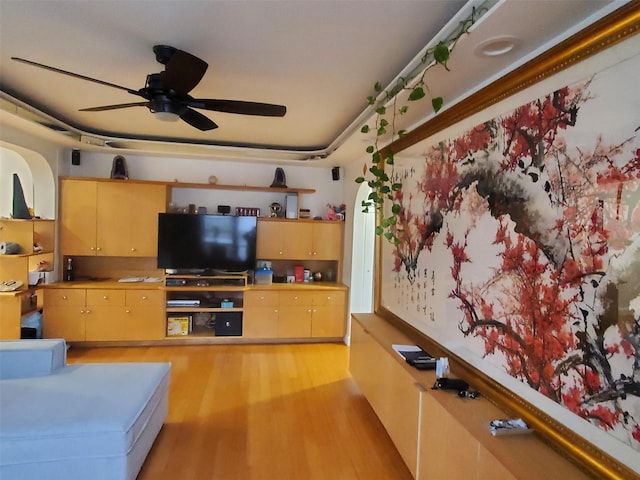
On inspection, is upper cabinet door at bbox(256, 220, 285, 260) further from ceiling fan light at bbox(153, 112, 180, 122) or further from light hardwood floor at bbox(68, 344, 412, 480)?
ceiling fan light at bbox(153, 112, 180, 122)

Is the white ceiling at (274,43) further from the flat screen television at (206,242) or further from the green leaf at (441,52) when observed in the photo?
the flat screen television at (206,242)

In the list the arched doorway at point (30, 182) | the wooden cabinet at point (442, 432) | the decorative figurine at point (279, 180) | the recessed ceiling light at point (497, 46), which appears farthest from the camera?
the decorative figurine at point (279, 180)

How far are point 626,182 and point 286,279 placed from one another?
4.30 metres

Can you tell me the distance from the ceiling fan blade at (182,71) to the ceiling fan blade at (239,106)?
0.12 m

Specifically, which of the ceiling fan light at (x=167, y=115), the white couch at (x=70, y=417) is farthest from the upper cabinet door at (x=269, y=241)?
the ceiling fan light at (x=167, y=115)

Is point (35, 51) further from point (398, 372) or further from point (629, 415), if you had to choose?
point (629, 415)

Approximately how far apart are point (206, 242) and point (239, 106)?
2.63 metres

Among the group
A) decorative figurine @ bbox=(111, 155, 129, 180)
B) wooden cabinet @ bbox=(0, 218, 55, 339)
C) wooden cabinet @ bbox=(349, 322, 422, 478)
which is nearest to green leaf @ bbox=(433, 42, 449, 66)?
wooden cabinet @ bbox=(349, 322, 422, 478)

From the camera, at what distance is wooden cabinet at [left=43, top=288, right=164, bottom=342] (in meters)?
4.43

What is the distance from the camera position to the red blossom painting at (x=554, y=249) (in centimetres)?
124

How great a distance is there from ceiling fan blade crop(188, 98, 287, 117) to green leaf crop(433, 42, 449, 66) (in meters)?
1.00

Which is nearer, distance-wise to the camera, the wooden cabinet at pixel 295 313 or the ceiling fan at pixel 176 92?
the ceiling fan at pixel 176 92

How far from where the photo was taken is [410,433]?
2.18 meters

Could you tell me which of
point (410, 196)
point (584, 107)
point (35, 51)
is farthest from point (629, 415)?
point (35, 51)
